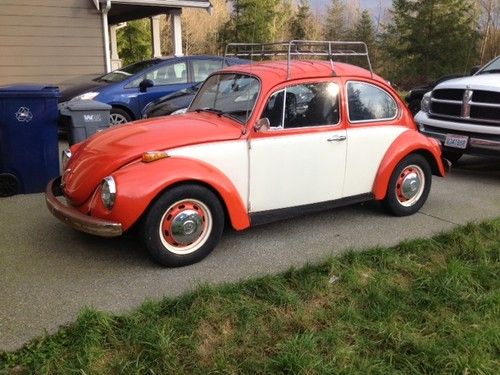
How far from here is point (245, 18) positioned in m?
28.3

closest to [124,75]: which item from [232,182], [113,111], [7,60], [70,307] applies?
[113,111]

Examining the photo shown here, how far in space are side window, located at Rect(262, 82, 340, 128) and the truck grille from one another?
3.06 meters

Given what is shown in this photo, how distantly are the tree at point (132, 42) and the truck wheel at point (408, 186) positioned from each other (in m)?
21.6

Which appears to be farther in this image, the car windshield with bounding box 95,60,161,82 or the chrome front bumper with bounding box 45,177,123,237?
the car windshield with bounding box 95,60,161,82

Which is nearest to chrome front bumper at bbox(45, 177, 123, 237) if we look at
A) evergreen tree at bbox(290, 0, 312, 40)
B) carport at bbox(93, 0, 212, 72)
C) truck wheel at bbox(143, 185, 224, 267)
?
truck wheel at bbox(143, 185, 224, 267)

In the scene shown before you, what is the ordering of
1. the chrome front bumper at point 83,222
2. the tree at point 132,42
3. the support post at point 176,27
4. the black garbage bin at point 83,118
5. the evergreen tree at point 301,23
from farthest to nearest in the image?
the evergreen tree at point 301,23, the tree at point 132,42, the support post at point 176,27, the black garbage bin at point 83,118, the chrome front bumper at point 83,222

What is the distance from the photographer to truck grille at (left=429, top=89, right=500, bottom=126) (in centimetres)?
681

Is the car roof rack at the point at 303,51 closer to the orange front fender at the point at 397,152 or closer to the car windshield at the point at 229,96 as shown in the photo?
the car windshield at the point at 229,96

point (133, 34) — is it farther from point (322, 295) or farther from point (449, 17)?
point (322, 295)

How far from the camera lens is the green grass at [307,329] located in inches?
114

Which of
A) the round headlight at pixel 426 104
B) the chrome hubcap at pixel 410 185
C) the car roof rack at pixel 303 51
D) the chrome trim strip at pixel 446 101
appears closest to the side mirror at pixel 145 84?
the car roof rack at pixel 303 51

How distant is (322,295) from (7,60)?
1059cm

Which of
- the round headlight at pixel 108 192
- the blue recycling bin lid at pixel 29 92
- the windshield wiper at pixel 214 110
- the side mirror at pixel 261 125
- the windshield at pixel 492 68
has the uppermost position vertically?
the windshield at pixel 492 68

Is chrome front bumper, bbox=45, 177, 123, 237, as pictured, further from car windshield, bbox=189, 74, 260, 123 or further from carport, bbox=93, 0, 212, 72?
carport, bbox=93, 0, 212, 72
